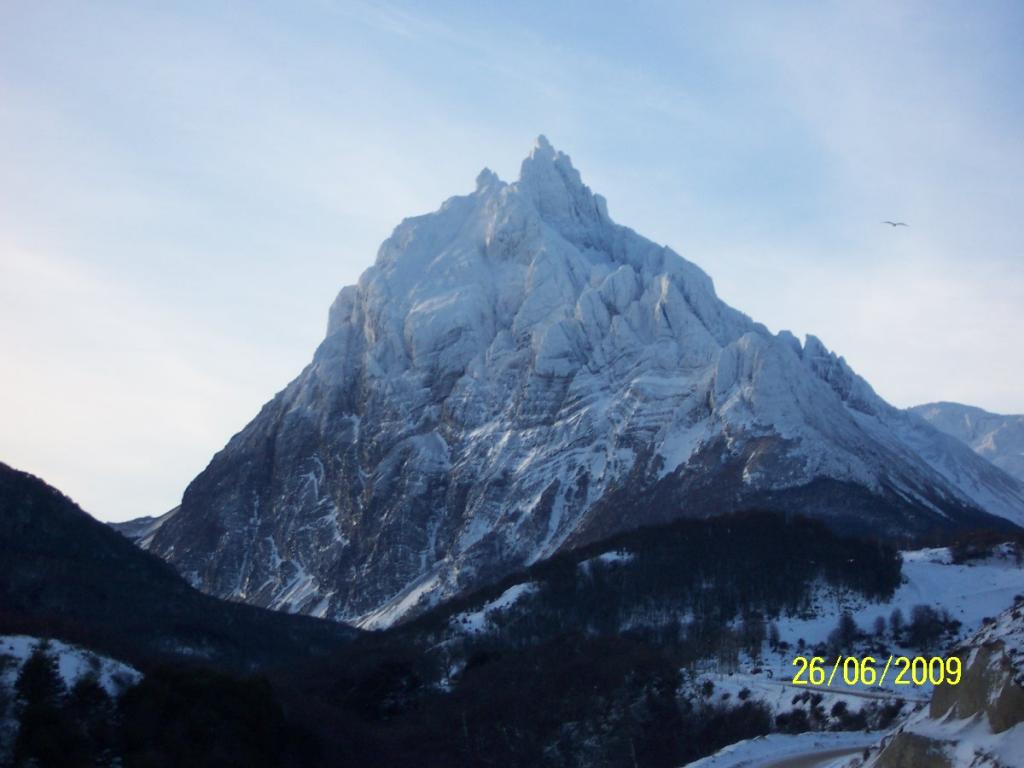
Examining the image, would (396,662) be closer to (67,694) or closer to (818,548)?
(818,548)

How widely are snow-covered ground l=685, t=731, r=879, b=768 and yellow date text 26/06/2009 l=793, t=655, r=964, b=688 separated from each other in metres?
25.6

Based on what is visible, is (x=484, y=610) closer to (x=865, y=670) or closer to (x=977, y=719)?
(x=865, y=670)

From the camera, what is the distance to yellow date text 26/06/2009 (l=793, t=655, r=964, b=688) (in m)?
112

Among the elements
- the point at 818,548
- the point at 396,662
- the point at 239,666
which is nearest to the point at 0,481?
the point at 239,666

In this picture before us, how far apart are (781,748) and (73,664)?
135ft

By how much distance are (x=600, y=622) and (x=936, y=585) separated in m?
37.6

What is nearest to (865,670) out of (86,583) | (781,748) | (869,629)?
(869,629)

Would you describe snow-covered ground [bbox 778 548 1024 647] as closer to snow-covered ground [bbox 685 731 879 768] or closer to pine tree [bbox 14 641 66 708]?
snow-covered ground [bbox 685 731 879 768]

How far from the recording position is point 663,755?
99.4 meters

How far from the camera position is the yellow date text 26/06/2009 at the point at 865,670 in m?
112

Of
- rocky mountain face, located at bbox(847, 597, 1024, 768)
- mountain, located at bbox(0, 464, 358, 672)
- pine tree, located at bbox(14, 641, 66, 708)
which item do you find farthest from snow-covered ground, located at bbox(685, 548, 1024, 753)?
mountain, located at bbox(0, 464, 358, 672)

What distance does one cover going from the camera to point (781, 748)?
257 ft

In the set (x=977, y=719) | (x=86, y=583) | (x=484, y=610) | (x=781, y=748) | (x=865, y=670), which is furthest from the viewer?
(x=484, y=610)

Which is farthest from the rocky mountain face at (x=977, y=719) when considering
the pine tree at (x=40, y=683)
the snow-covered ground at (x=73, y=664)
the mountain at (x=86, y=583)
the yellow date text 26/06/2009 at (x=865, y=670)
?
the mountain at (x=86, y=583)
